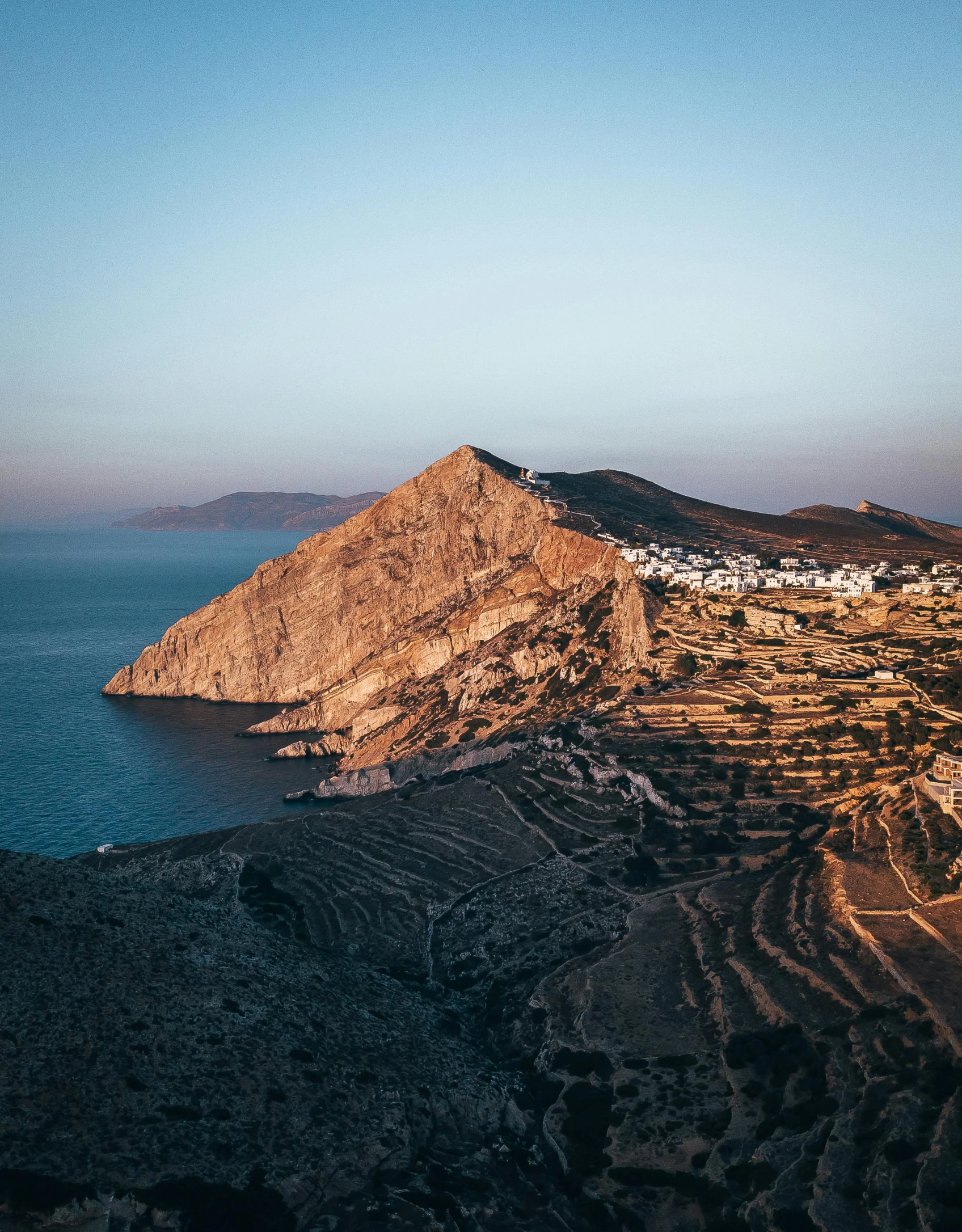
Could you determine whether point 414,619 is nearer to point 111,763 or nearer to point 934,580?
point 111,763

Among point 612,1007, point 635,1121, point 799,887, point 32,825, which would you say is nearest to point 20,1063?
point 635,1121

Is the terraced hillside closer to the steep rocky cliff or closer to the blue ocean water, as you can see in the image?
the blue ocean water

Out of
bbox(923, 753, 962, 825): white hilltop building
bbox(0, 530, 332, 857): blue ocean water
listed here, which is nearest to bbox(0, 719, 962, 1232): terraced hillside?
bbox(923, 753, 962, 825): white hilltop building

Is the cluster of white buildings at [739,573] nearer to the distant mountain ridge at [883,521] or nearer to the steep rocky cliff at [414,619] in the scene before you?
the steep rocky cliff at [414,619]

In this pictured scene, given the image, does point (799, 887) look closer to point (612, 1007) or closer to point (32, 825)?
point (612, 1007)

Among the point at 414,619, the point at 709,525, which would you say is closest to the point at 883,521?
the point at 709,525

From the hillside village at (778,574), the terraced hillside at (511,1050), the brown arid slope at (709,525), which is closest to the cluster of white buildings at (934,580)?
the hillside village at (778,574)
